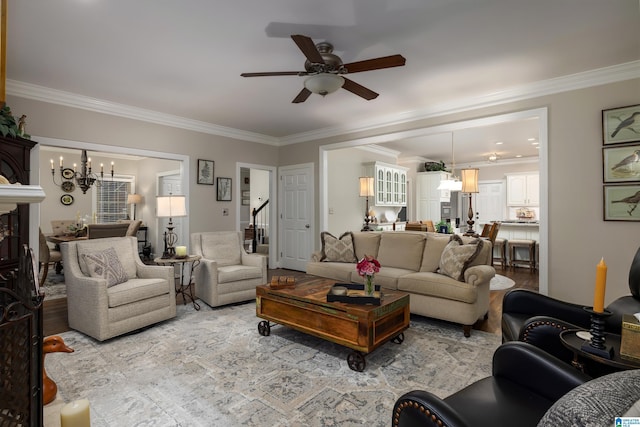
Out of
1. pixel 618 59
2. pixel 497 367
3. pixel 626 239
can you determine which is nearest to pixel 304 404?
pixel 497 367

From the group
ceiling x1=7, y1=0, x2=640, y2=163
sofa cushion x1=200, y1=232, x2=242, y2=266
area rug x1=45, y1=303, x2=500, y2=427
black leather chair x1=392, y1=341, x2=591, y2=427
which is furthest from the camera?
sofa cushion x1=200, y1=232, x2=242, y2=266

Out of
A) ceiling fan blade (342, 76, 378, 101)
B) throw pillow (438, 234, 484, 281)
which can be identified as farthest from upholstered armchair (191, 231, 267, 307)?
ceiling fan blade (342, 76, 378, 101)

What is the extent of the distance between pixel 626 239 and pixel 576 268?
0.52 meters

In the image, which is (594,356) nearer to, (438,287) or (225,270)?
(438,287)

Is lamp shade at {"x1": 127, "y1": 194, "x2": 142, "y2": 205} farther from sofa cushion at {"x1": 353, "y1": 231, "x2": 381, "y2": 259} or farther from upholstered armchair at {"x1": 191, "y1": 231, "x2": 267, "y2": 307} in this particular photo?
sofa cushion at {"x1": 353, "y1": 231, "x2": 381, "y2": 259}

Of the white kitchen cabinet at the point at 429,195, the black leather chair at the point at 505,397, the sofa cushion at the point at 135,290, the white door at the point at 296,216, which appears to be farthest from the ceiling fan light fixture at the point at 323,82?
the white kitchen cabinet at the point at 429,195

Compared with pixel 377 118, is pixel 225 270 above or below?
below

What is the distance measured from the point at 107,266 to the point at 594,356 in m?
3.81

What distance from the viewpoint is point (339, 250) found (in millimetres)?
4547

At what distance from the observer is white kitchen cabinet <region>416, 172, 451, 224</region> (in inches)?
344

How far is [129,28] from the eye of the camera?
2.59m

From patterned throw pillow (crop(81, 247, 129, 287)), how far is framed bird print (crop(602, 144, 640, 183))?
16.7ft

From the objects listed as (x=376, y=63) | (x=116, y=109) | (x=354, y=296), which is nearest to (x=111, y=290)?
(x=354, y=296)

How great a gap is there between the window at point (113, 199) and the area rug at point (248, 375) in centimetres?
610
